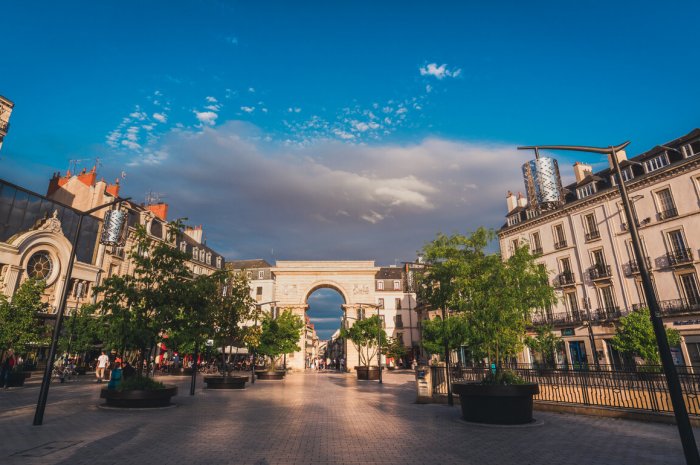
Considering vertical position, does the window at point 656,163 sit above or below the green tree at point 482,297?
above

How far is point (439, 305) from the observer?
1894 centimetres

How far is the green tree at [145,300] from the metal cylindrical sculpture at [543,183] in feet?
42.2

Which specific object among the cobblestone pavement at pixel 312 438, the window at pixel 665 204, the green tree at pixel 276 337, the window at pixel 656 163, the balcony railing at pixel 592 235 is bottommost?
the cobblestone pavement at pixel 312 438

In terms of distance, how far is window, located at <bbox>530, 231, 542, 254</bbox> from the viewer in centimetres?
4015

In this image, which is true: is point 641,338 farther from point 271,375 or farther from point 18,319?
point 18,319

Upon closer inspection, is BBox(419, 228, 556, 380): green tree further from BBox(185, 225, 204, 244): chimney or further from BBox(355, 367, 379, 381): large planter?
BBox(185, 225, 204, 244): chimney

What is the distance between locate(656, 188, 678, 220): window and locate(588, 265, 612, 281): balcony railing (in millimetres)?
5967

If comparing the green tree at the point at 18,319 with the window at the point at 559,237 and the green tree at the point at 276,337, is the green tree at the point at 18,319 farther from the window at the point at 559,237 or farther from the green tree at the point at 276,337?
the window at the point at 559,237

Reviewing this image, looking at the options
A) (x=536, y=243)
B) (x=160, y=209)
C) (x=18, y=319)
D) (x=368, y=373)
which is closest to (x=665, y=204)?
(x=536, y=243)

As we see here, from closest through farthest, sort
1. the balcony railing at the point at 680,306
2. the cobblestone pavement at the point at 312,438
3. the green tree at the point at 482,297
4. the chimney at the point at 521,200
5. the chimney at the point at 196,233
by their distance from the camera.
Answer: the cobblestone pavement at the point at 312,438
the green tree at the point at 482,297
the balcony railing at the point at 680,306
the chimney at the point at 521,200
the chimney at the point at 196,233

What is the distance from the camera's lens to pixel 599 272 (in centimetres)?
3409

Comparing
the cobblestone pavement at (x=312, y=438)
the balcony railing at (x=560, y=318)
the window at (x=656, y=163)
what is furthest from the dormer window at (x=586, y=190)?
the cobblestone pavement at (x=312, y=438)

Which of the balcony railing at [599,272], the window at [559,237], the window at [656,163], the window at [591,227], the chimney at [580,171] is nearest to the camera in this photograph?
the window at [656,163]

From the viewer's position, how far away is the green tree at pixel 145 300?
13.6 m
